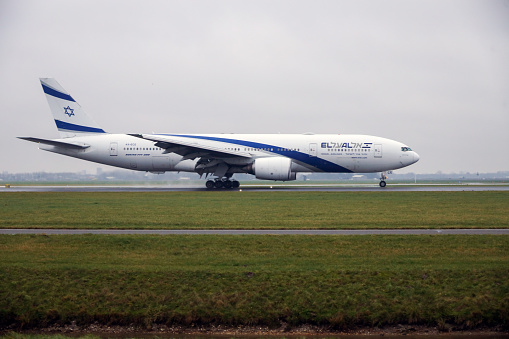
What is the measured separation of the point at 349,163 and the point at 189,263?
33.8 meters

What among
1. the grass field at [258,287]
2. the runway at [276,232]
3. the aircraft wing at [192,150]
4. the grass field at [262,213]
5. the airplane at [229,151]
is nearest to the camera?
the grass field at [258,287]

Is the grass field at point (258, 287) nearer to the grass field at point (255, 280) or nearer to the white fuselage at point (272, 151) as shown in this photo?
the grass field at point (255, 280)

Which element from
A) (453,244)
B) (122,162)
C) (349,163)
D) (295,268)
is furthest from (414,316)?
(122,162)

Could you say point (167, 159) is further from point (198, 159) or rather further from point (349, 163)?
point (349, 163)

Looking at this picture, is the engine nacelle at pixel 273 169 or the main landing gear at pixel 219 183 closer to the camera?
the engine nacelle at pixel 273 169

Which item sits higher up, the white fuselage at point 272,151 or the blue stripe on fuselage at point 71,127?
the blue stripe on fuselage at point 71,127

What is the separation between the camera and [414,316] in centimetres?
1183

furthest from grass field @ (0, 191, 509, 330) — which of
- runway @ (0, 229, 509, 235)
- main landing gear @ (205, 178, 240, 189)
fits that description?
main landing gear @ (205, 178, 240, 189)

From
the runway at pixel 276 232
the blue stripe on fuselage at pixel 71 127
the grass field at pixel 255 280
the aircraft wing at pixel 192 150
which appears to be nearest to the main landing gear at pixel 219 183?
the aircraft wing at pixel 192 150

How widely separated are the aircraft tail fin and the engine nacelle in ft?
56.3

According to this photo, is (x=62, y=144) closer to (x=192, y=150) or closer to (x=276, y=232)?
(x=192, y=150)

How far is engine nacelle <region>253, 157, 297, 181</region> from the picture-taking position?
43.6 m

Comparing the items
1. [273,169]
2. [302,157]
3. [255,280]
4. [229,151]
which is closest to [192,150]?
[229,151]

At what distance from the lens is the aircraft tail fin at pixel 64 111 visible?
48.4 metres
